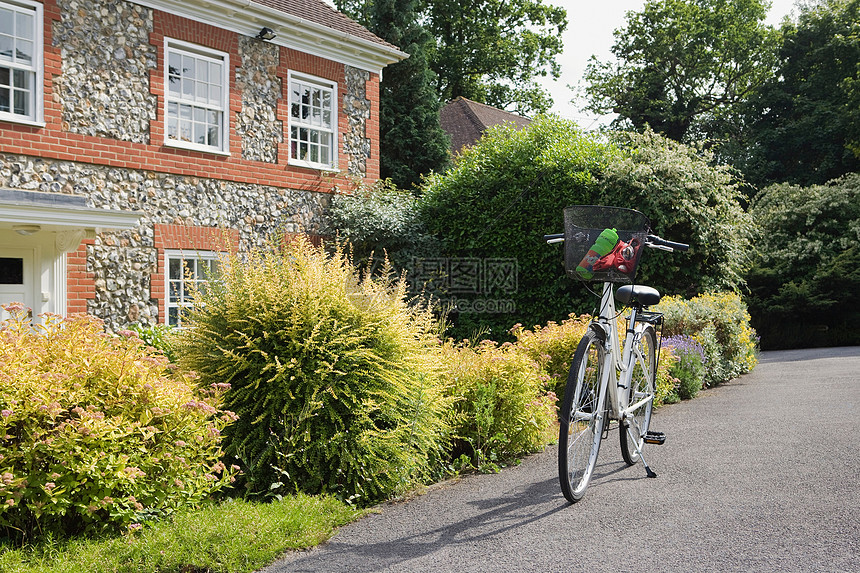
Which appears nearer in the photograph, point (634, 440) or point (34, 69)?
point (634, 440)

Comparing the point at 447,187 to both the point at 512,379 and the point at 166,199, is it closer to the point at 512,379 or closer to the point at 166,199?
the point at 166,199

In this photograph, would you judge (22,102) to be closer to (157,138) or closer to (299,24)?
(157,138)

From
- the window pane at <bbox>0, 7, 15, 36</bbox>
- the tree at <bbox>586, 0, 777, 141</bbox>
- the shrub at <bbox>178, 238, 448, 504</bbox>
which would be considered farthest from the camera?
the tree at <bbox>586, 0, 777, 141</bbox>

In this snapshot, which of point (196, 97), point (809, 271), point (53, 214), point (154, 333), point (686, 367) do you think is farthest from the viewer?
point (809, 271)

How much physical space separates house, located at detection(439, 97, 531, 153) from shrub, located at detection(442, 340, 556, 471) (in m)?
19.1

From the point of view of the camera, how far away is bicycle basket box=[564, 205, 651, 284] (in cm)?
482

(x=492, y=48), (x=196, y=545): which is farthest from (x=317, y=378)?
(x=492, y=48)

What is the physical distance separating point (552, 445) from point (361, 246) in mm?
7585

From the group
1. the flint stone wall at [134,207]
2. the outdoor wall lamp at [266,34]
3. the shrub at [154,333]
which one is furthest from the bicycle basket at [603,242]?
the outdoor wall lamp at [266,34]

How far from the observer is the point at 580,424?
4902 millimetres

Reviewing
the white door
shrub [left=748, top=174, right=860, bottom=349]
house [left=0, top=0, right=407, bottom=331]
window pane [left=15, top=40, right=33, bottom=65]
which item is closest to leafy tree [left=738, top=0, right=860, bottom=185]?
shrub [left=748, top=174, right=860, bottom=349]

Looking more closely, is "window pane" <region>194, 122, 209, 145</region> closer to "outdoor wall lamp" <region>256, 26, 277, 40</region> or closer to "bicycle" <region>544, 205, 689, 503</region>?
"outdoor wall lamp" <region>256, 26, 277, 40</region>

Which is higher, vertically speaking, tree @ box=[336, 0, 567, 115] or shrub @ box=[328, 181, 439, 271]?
tree @ box=[336, 0, 567, 115]

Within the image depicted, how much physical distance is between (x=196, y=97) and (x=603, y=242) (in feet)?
29.5
